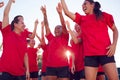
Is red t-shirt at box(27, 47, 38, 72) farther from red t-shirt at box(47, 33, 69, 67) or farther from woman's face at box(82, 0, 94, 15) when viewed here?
woman's face at box(82, 0, 94, 15)

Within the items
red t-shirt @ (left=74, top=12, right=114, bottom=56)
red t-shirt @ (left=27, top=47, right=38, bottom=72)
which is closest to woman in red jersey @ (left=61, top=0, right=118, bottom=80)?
red t-shirt @ (left=74, top=12, right=114, bottom=56)

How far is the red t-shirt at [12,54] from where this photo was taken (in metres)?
6.38

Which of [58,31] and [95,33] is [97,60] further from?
[58,31]

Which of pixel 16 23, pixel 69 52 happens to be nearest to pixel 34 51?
pixel 69 52

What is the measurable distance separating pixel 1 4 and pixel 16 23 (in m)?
0.62

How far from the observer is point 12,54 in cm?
646

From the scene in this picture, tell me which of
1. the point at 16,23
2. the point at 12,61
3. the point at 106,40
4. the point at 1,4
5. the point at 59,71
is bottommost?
the point at 59,71

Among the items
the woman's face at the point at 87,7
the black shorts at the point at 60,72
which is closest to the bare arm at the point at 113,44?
the woman's face at the point at 87,7

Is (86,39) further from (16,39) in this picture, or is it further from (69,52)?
(69,52)

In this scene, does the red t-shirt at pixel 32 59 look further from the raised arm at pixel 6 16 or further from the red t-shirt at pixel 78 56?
the raised arm at pixel 6 16

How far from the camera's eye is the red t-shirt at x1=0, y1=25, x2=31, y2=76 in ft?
20.9

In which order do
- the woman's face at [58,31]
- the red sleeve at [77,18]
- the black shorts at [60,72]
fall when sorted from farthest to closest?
the woman's face at [58,31] < the black shorts at [60,72] < the red sleeve at [77,18]

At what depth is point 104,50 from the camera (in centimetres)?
607

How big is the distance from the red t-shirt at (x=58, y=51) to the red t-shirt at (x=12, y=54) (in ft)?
5.74
